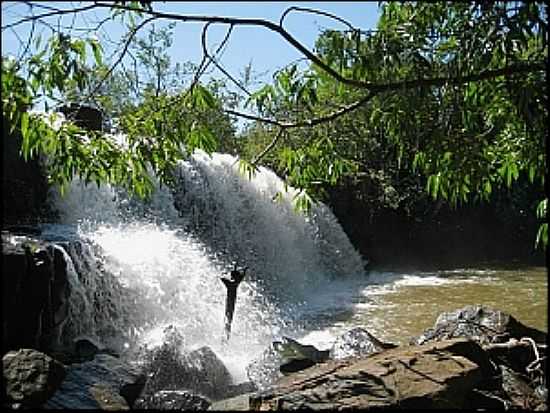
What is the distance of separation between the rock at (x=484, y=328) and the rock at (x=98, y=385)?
3.27 metres

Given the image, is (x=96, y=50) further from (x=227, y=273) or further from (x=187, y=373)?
(x=227, y=273)

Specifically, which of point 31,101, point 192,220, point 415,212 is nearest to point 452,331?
point 31,101

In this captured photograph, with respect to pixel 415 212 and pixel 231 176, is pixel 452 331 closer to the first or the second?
pixel 231 176

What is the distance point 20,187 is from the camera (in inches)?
477

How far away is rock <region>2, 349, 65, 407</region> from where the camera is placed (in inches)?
193

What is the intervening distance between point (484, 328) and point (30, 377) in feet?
15.1

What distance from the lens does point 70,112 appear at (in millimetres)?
4137

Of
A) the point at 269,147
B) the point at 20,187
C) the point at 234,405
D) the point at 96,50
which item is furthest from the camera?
the point at 20,187

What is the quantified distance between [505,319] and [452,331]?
0.65m

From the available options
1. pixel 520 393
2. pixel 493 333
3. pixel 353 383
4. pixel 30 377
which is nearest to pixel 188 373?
pixel 30 377

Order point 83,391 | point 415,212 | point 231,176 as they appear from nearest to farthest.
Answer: point 83,391 < point 231,176 < point 415,212

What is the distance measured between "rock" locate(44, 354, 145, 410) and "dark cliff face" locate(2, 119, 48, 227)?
6.07 metres

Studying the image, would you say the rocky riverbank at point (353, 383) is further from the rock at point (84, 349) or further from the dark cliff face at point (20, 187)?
the dark cliff face at point (20, 187)

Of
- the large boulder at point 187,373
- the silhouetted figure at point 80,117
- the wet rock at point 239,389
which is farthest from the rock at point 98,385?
the silhouetted figure at point 80,117
